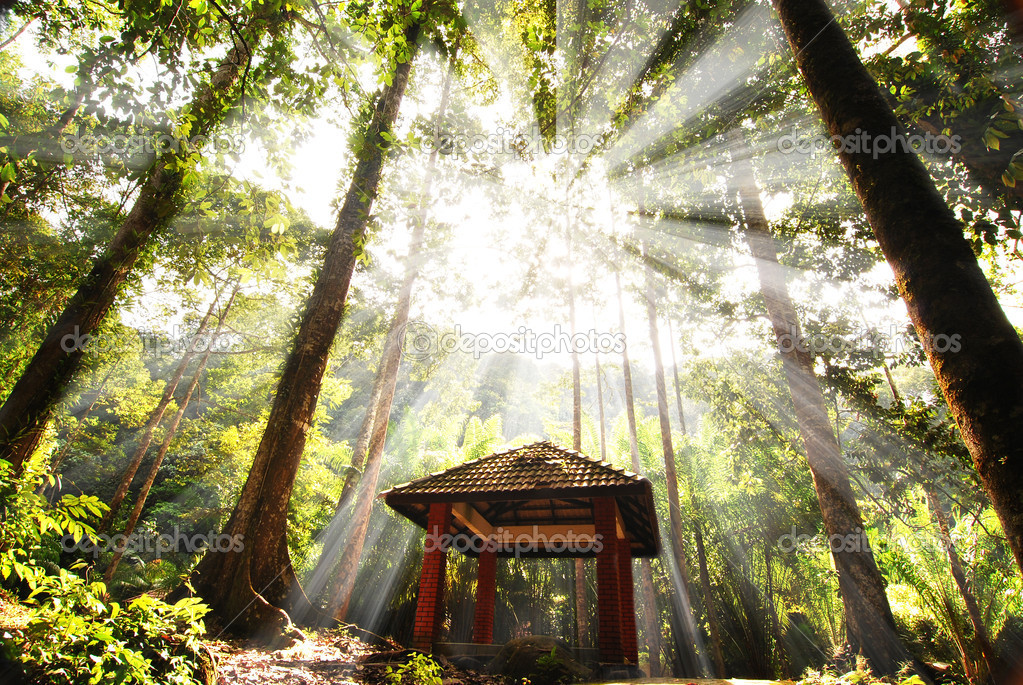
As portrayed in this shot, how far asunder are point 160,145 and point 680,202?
476 inches

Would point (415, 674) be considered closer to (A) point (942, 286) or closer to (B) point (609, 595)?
(B) point (609, 595)

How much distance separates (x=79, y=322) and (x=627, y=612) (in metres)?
8.24

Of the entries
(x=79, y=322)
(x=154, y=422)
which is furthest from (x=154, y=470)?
(x=79, y=322)

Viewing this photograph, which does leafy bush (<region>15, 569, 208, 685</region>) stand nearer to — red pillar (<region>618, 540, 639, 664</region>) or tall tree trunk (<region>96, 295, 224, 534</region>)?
red pillar (<region>618, 540, 639, 664</region>)

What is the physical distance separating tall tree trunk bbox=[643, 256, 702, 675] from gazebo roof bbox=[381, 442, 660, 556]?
5.50 m

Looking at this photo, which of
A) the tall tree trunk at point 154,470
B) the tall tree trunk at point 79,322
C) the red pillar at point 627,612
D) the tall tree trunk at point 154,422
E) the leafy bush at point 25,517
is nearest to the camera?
the leafy bush at point 25,517

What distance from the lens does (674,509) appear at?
14484mm

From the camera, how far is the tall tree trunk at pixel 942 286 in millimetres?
1434

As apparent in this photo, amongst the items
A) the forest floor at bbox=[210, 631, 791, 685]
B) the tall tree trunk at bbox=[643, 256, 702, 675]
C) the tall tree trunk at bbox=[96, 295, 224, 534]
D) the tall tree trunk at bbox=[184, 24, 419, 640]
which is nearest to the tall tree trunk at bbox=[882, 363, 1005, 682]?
the forest floor at bbox=[210, 631, 791, 685]

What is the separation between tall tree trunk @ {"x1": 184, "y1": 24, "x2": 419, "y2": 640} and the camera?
5.10m

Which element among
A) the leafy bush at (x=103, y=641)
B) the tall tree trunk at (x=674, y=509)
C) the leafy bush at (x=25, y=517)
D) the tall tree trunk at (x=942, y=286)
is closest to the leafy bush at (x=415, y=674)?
the leafy bush at (x=103, y=641)

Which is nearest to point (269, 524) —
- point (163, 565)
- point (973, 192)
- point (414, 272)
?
point (973, 192)

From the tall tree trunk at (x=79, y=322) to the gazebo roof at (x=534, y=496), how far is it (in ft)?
14.8

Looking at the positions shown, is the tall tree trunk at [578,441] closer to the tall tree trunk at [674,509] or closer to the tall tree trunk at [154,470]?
the tall tree trunk at [674,509]
